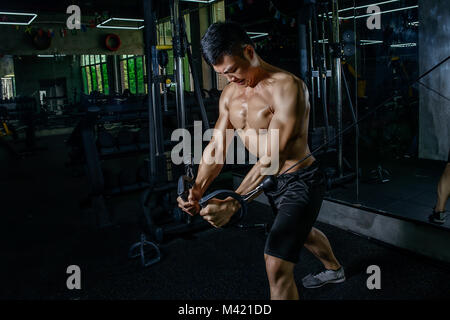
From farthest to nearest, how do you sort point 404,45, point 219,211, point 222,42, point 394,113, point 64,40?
1. point 64,40
2. point 394,113
3. point 404,45
4. point 222,42
5. point 219,211

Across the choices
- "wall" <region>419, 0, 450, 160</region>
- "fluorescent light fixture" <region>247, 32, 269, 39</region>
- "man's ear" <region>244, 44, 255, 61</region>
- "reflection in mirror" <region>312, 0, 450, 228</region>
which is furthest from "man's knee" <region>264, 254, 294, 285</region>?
"fluorescent light fixture" <region>247, 32, 269, 39</region>

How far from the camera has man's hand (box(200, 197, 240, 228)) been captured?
52.1 inches

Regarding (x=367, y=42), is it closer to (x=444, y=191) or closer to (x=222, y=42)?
(x=444, y=191)

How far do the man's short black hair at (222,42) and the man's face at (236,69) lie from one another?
0.02 metres

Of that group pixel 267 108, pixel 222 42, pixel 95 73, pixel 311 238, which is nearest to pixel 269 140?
pixel 267 108

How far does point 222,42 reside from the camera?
1.48m

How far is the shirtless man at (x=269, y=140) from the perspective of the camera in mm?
1504

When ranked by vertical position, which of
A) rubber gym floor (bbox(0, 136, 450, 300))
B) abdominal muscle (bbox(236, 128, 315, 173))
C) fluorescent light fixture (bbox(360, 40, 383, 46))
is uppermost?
fluorescent light fixture (bbox(360, 40, 383, 46))

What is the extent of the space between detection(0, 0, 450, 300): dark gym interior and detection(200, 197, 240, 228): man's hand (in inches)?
21.8

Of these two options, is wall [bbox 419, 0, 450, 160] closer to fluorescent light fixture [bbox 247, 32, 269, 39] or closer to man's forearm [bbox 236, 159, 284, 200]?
man's forearm [bbox 236, 159, 284, 200]

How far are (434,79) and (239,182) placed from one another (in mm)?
2331
